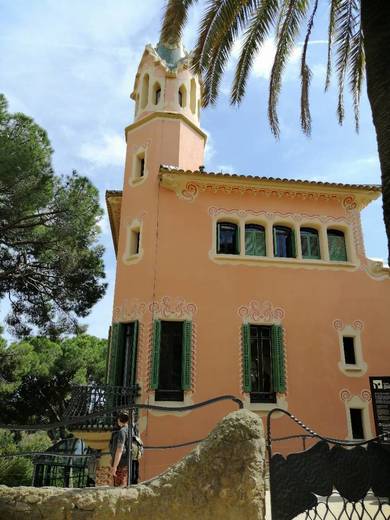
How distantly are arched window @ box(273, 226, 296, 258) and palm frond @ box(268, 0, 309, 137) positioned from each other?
14.8 ft

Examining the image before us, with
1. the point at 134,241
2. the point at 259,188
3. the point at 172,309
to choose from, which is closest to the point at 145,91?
the point at 259,188

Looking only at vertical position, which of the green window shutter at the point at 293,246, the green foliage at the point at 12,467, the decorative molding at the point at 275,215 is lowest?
the green foliage at the point at 12,467

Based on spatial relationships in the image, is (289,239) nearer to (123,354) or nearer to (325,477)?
(123,354)

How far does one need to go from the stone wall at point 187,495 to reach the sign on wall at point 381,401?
835cm

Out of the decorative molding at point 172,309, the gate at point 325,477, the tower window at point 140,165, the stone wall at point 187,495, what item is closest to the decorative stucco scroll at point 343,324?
the decorative molding at point 172,309

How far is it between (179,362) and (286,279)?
13.2 feet

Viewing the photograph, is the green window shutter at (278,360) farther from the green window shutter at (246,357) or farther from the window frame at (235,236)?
the window frame at (235,236)

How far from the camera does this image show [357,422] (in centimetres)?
1227

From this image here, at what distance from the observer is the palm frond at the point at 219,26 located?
7910 mm

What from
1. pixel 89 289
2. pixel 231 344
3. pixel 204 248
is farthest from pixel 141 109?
pixel 231 344

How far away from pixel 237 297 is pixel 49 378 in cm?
1850

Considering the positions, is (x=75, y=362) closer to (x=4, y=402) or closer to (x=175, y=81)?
(x=4, y=402)

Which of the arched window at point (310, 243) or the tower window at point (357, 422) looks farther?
the arched window at point (310, 243)

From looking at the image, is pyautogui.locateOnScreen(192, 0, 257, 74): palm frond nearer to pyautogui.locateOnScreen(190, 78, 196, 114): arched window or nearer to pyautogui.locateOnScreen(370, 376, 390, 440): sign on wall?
pyautogui.locateOnScreen(190, 78, 196, 114): arched window
